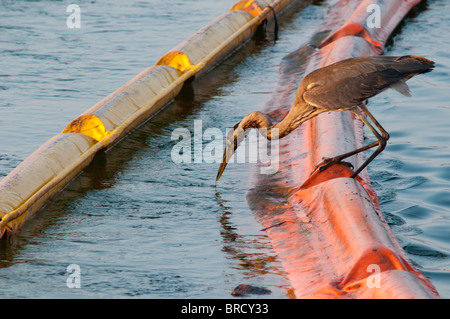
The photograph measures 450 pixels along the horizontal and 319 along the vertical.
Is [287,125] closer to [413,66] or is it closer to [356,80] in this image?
[356,80]

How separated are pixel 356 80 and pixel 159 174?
187cm

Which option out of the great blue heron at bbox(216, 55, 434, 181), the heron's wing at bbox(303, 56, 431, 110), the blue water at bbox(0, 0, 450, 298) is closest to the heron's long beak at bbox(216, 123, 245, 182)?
the great blue heron at bbox(216, 55, 434, 181)

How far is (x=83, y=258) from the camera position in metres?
4.61

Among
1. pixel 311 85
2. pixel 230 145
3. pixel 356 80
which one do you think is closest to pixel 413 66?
pixel 356 80

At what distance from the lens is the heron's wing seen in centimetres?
567

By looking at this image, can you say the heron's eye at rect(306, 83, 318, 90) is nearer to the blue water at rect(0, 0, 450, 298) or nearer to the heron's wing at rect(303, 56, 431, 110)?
the heron's wing at rect(303, 56, 431, 110)

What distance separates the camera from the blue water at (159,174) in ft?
14.7

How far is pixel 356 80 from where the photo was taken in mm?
5680

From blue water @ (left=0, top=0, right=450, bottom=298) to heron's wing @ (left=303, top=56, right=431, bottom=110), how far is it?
0.89m

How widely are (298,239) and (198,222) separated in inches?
32.1
